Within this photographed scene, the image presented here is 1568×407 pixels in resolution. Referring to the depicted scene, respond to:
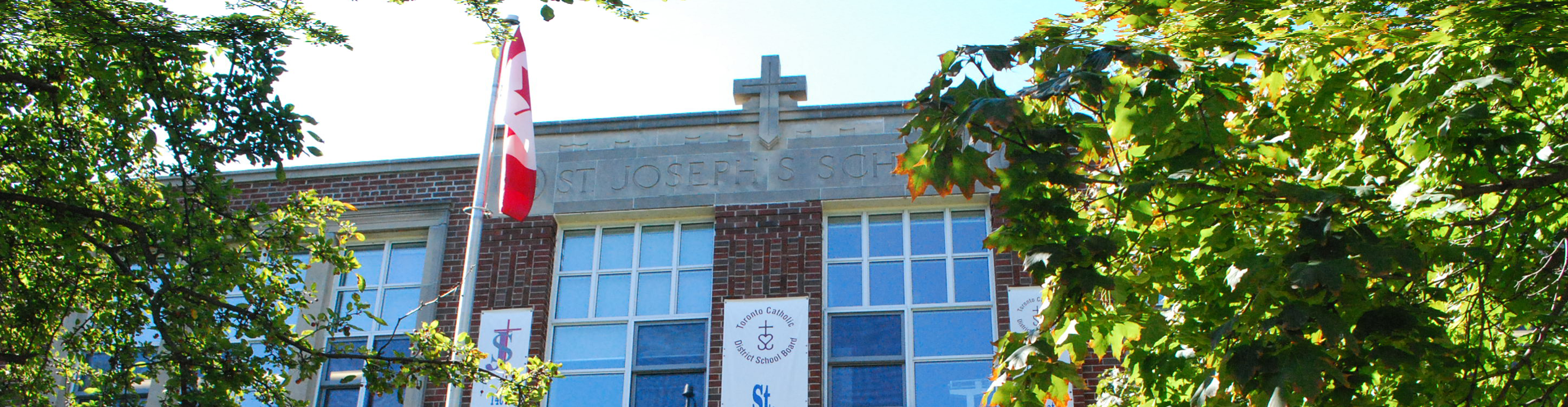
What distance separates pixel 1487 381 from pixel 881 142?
337 inches

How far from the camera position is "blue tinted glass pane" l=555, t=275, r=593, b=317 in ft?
47.3

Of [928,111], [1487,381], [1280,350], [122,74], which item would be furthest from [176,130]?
[1487,381]

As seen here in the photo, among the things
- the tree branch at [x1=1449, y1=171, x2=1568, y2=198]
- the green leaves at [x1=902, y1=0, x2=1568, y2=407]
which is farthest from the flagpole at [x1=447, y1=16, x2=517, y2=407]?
the tree branch at [x1=1449, y1=171, x2=1568, y2=198]

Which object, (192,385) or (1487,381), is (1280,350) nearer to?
(1487,381)

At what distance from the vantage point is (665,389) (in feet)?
45.3

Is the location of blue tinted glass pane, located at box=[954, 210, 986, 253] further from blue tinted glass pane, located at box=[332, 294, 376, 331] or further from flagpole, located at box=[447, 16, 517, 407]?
blue tinted glass pane, located at box=[332, 294, 376, 331]

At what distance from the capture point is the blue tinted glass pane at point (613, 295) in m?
14.4

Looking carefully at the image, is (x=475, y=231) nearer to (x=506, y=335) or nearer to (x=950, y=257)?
(x=506, y=335)

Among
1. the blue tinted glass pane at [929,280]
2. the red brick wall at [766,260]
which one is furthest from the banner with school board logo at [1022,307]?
the red brick wall at [766,260]

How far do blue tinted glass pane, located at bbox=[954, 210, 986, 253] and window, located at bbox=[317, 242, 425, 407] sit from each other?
6.01 metres

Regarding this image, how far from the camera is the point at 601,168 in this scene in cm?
1507

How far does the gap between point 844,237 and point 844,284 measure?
596mm

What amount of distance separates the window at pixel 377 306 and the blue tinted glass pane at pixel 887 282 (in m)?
5.02

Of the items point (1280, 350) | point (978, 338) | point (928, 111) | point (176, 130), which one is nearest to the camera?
point (1280, 350)
